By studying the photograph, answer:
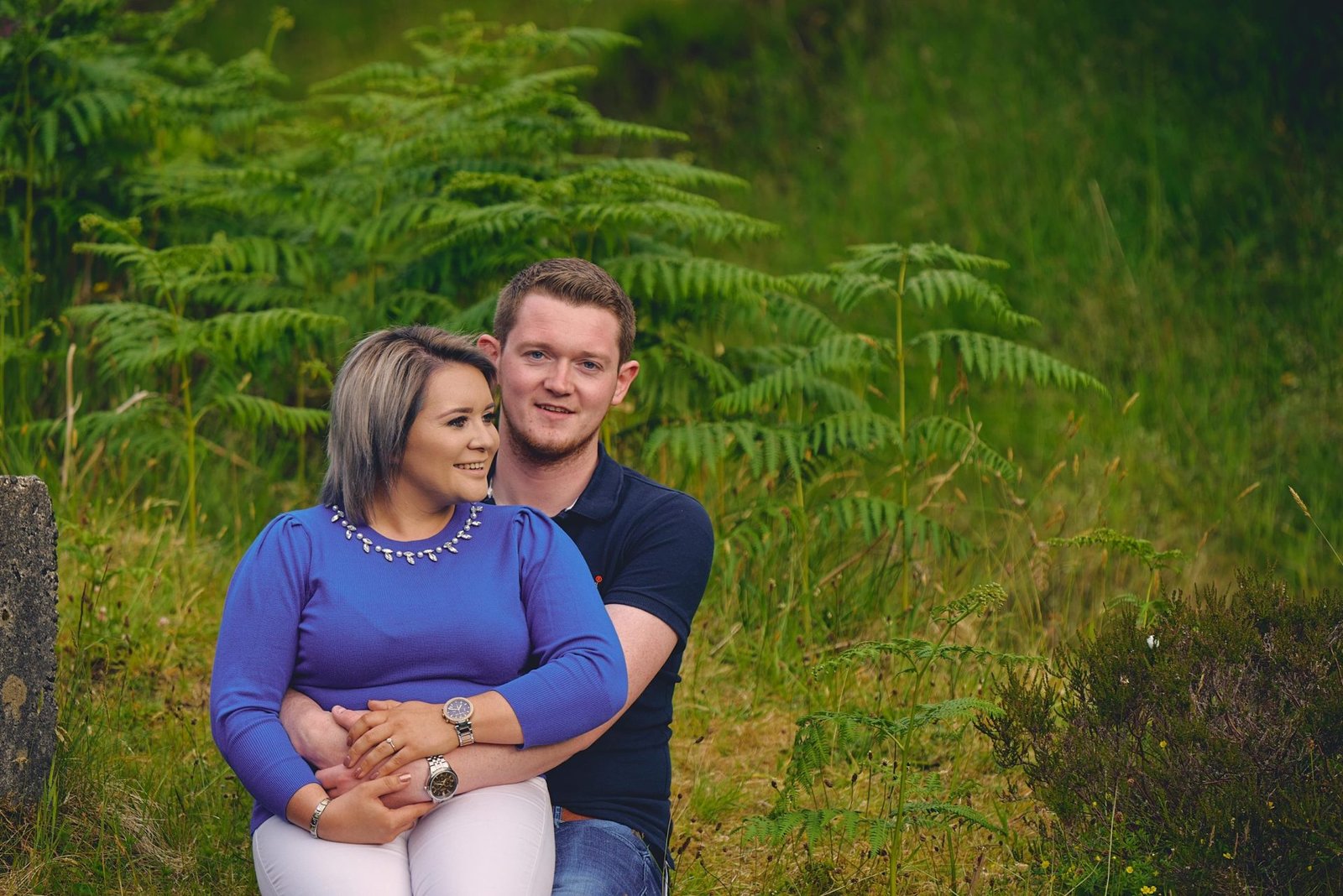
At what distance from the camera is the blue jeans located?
3.01 metres

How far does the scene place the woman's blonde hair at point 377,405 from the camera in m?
3.01

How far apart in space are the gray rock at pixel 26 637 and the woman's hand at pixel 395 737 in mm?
1241

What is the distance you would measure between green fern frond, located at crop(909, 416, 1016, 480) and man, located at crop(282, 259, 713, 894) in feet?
5.43

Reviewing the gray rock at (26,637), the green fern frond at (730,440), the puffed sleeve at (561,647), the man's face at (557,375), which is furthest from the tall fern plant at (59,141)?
the puffed sleeve at (561,647)

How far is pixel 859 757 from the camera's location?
460cm

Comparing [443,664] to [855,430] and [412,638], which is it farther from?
[855,430]

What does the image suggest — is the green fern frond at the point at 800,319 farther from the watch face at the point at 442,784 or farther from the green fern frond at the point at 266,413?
the watch face at the point at 442,784

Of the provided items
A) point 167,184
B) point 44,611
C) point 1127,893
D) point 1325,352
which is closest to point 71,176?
point 167,184

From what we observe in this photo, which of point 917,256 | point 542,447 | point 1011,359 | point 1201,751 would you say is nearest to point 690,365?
point 917,256

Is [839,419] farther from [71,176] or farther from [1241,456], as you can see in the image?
[71,176]

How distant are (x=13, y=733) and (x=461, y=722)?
1.48 meters

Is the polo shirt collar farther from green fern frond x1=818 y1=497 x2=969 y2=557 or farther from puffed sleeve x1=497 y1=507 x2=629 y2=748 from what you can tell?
green fern frond x1=818 y1=497 x2=969 y2=557

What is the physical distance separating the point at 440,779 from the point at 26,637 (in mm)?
1437

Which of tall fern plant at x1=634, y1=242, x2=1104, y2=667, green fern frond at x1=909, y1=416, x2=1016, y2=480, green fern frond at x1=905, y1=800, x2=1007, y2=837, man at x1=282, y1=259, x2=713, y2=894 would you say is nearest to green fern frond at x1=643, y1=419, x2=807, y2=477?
tall fern plant at x1=634, y1=242, x2=1104, y2=667
